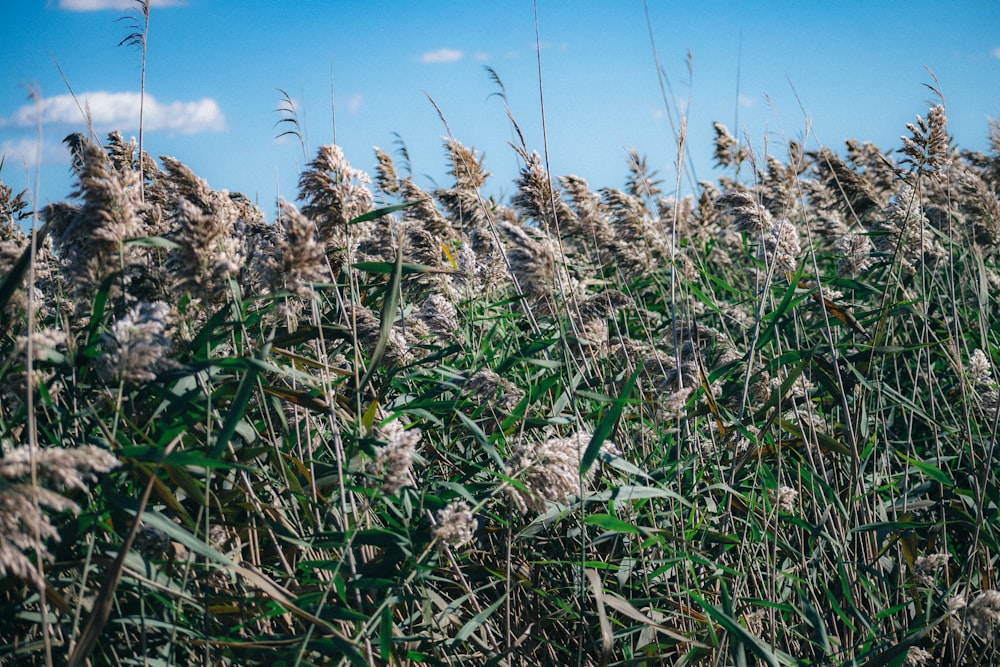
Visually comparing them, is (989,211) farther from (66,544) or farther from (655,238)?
(66,544)

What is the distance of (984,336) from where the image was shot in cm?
269

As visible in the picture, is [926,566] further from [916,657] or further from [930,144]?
[930,144]

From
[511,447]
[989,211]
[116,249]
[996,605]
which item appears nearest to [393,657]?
[511,447]

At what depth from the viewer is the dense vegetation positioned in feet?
5.35

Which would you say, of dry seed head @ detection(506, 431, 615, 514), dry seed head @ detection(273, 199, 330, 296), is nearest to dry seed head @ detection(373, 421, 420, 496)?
dry seed head @ detection(506, 431, 615, 514)

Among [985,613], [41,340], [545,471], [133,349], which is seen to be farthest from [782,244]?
[41,340]

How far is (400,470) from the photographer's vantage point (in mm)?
1562

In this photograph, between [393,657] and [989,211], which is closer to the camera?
[393,657]

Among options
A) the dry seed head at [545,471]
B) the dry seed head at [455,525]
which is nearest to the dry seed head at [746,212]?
the dry seed head at [545,471]

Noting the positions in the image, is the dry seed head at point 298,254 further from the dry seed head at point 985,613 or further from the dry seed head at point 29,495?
the dry seed head at point 985,613

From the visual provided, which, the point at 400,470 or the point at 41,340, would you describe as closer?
the point at 41,340

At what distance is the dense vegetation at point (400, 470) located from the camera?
1631 millimetres

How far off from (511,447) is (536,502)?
0.58 metres

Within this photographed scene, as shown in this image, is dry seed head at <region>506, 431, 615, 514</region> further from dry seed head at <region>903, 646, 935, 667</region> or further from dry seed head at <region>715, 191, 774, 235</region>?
dry seed head at <region>715, 191, 774, 235</region>
